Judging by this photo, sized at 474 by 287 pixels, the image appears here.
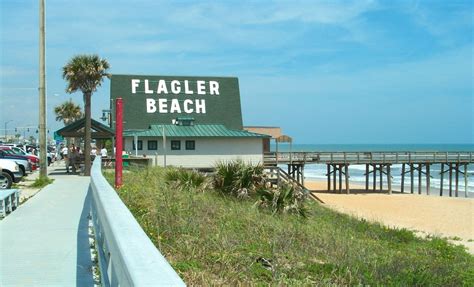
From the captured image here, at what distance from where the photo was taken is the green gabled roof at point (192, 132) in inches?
1809

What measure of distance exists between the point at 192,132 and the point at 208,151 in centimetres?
202

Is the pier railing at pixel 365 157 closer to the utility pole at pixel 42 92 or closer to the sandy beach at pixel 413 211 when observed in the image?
the sandy beach at pixel 413 211

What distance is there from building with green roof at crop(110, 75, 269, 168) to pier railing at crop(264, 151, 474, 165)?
10.8ft

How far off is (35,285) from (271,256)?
3072mm

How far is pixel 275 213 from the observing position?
16391 millimetres

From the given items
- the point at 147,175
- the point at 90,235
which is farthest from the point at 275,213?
the point at 90,235

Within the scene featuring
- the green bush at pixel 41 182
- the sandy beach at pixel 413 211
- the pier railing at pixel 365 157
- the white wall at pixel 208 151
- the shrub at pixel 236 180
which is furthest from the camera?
the pier railing at pixel 365 157

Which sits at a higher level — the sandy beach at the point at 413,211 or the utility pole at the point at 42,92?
the utility pole at the point at 42,92

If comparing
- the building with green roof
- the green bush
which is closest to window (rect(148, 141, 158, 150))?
the building with green roof

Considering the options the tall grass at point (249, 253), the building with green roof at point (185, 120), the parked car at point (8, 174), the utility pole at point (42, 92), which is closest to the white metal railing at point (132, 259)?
the tall grass at point (249, 253)

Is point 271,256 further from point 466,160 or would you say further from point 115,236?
point 466,160

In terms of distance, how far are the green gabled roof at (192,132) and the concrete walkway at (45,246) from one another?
1241 inches

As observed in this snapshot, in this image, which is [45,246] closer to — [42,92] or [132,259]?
[132,259]

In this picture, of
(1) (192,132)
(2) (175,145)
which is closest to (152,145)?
(2) (175,145)
